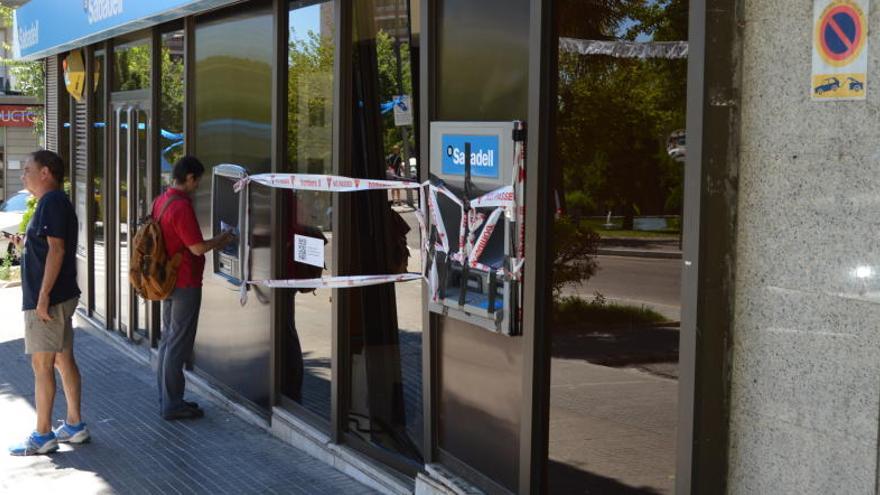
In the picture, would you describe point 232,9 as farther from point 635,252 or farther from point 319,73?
point 635,252

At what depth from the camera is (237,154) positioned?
8.57 m

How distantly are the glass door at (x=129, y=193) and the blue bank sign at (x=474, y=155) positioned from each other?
5.52m

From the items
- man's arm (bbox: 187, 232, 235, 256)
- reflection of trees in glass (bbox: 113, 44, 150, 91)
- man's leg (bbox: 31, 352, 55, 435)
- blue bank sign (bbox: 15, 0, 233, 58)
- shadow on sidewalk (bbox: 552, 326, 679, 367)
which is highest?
blue bank sign (bbox: 15, 0, 233, 58)

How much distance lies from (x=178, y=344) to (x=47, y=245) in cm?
136

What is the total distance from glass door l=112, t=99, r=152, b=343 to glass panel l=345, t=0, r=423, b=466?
4.20 metres

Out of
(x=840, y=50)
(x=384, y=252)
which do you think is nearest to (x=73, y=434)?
(x=384, y=252)

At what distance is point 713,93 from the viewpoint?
3.95 m

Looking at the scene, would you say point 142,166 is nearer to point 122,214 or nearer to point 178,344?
point 122,214

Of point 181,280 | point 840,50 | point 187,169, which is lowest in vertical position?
point 181,280

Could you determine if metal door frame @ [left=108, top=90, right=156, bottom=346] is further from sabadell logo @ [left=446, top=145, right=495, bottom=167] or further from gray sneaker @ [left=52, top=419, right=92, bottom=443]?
sabadell logo @ [left=446, top=145, right=495, bottom=167]

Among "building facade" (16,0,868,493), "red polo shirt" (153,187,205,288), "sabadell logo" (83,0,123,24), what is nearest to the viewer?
"building facade" (16,0,868,493)

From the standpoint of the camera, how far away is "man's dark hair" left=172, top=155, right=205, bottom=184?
8.34m

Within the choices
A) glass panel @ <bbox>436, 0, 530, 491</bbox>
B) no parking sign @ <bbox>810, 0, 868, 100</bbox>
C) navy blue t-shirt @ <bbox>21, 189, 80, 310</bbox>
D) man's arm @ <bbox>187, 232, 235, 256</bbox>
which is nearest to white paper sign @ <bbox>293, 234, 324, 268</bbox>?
man's arm @ <bbox>187, 232, 235, 256</bbox>

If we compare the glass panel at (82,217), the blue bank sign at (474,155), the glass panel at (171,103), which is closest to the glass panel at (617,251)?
the blue bank sign at (474,155)
